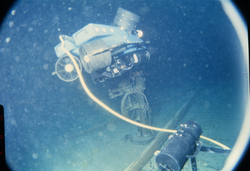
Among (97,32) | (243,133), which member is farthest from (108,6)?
(243,133)

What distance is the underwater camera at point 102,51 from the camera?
8.82 feet

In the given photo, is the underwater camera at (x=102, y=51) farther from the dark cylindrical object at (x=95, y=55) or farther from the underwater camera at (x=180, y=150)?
the underwater camera at (x=180, y=150)

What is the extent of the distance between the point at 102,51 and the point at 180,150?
2.34m

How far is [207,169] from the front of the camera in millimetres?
3213

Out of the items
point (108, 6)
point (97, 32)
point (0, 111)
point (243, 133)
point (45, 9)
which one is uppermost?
point (108, 6)

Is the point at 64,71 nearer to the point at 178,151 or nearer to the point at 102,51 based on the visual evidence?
the point at 102,51

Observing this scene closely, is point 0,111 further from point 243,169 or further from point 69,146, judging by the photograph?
point 69,146

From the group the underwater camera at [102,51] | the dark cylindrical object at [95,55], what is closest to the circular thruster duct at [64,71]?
the underwater camera at [102,51]

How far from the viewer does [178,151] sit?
6.95ft

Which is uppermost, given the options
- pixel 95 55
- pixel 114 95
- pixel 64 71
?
pixel 95 55

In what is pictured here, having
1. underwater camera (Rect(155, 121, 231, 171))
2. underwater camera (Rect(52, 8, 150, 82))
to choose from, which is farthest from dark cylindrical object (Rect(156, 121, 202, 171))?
underwater camera (Rect(52, 8, 150, 82))

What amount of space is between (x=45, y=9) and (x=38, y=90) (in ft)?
17.6

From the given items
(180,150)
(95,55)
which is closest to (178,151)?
(180,150)

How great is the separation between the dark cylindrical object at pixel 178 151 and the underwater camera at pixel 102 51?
194cm
